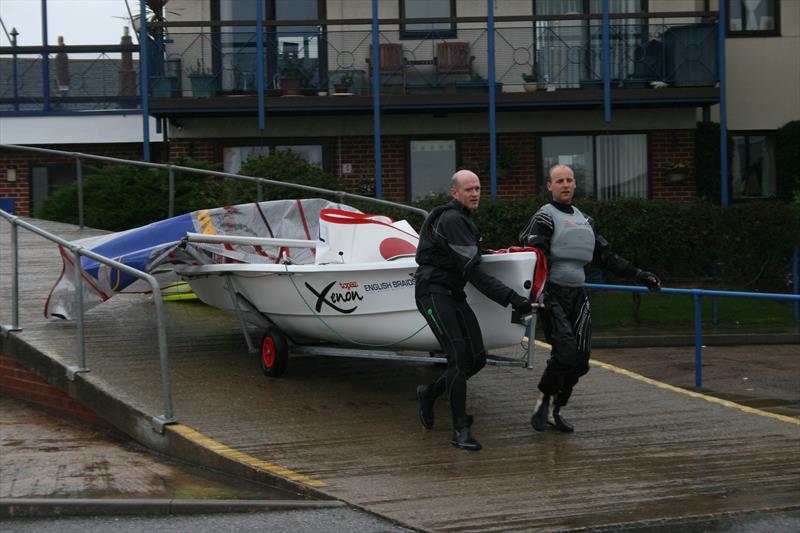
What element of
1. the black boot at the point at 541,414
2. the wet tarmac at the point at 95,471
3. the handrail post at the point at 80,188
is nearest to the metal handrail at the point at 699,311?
the black boot at the point at 541,414

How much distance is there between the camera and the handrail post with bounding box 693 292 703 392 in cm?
1109

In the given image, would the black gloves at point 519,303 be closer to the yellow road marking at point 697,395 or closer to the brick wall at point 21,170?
the yellow road marking at point 697,395

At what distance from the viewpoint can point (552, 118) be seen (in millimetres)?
22750

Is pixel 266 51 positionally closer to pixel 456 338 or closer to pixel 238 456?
pixel 456 338

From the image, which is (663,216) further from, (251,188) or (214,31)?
(214,31)

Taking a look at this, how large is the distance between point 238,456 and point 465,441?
150 centimetres

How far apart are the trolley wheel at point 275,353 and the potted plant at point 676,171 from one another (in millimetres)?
14790

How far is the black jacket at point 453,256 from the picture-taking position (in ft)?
25.1

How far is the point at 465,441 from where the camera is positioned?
7.70 metres

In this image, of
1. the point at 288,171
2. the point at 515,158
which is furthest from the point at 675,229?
the point at 288,171

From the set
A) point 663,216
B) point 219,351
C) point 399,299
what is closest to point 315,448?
point 399,299

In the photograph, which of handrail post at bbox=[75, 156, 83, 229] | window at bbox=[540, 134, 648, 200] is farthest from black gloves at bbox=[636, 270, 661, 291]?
window at bbox=[540, 134, 648, 200]

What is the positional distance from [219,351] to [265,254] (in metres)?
1.07

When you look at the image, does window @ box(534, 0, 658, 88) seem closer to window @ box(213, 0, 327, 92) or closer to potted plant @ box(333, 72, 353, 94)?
potted plant @ box(333, 72, 353, 94)
